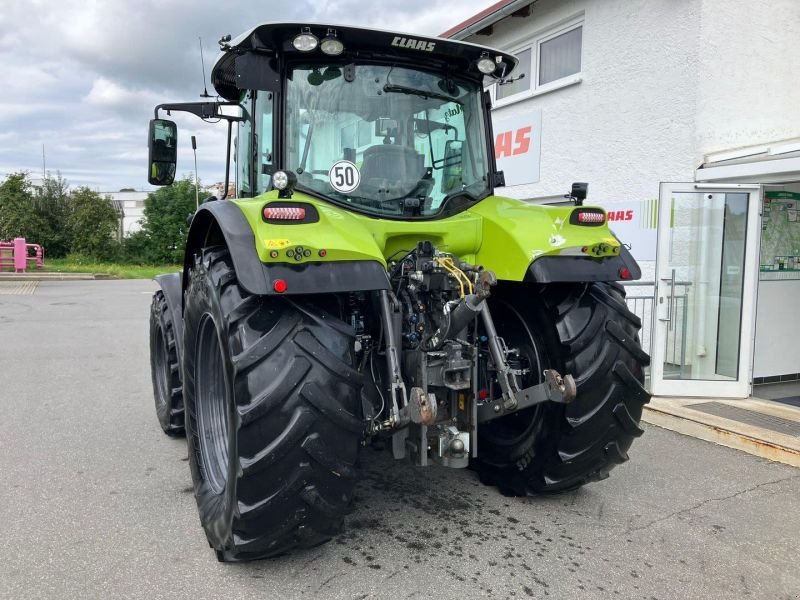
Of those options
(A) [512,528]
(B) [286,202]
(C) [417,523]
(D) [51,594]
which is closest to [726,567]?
(A) [512,528]

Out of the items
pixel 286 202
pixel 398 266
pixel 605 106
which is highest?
pixel 605 106

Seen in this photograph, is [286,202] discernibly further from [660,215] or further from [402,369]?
[660,215]

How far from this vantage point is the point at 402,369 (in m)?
3.15

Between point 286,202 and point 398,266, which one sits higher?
point 286,202

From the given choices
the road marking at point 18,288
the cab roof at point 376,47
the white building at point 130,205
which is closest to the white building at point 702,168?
the cab roof at point 376,47

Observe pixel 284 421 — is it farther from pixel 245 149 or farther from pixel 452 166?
pixel 245 149

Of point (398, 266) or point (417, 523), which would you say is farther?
point (417, 523)

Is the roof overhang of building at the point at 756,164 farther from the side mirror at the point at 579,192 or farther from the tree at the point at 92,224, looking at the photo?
the tree at the point at 92,224

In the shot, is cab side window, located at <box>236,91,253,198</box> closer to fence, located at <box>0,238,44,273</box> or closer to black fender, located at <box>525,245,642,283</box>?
black fender, located at <box>525,245,642,283</box>

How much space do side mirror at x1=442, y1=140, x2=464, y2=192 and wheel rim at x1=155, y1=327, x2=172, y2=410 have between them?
8.33 feet

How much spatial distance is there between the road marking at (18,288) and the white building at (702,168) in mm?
15609

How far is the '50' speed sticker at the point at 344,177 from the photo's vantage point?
3.30 metres

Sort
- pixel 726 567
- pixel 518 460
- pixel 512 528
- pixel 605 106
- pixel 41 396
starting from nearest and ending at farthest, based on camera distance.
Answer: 1. pixel 726 567
2. pixel 512 528
3. pixel 518 460
4. pixel 41 396
5. pixel 605 106

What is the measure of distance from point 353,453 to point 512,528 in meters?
1.22
